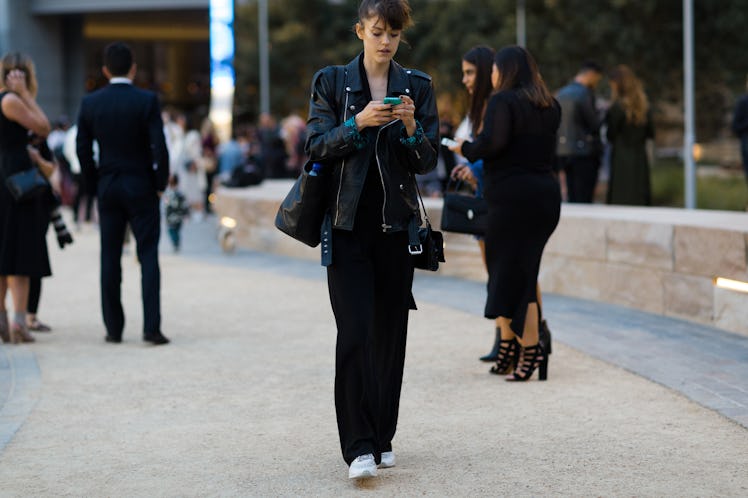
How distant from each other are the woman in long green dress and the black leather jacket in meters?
8.09

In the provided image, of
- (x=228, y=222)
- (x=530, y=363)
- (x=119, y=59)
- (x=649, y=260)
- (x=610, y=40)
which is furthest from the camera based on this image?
(x=610, y=40)

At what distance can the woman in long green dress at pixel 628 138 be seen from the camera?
1310cm

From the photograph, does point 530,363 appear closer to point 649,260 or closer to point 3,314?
point 649,260

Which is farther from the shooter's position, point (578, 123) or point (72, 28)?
point (72, 28)

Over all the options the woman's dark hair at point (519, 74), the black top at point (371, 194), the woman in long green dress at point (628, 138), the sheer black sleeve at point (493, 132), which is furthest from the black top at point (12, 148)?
the woman in long green dress at point (628, 138)

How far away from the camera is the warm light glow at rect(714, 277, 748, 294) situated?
341 inches

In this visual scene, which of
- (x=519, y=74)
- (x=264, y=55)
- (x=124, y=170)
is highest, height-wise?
(x=264, y=55)

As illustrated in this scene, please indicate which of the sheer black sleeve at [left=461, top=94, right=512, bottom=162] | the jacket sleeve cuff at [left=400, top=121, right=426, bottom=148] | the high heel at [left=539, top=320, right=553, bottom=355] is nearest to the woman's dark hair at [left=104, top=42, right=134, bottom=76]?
the sheer black sleeve at [left=461, top=94, right=512, bottom=162]

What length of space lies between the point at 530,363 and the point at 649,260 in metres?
2.75

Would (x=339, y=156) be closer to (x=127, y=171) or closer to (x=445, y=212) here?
(x=445, y=212)

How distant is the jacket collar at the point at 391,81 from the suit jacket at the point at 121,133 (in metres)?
4.00

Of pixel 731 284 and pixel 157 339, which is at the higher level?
pixel 731 284

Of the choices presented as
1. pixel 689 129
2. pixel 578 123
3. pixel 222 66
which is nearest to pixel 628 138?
pixel 578 123

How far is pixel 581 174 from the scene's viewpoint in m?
13.3
